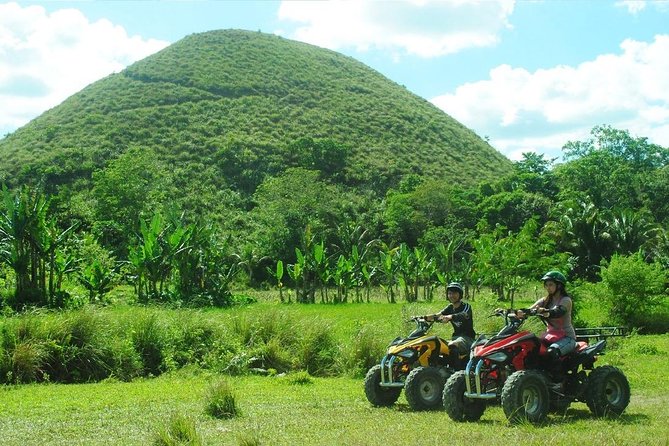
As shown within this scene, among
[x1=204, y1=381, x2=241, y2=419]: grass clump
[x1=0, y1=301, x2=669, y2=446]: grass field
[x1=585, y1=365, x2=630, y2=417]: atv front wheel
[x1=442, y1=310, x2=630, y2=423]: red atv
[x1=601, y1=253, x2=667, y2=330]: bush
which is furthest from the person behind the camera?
[x1=601, y1=253, x2=667, y2=330]: bush

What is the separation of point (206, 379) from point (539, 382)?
→ 24.8 ft

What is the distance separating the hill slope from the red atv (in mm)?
50590

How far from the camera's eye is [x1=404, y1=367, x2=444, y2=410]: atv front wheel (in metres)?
9.70

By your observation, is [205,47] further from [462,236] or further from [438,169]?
[462,236]

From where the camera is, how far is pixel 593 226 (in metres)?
43.1

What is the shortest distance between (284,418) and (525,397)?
316 centimetres

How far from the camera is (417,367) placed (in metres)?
10.1

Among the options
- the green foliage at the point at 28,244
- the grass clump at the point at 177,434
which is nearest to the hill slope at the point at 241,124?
the green foliage at the point at 28,244

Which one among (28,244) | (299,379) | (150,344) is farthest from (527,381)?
(28,244)

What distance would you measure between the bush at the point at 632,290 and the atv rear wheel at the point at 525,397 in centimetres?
1627

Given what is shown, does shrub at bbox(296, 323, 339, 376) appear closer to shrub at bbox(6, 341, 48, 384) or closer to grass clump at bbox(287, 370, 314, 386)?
grass clump at bbox(287, 370, 314, 386)

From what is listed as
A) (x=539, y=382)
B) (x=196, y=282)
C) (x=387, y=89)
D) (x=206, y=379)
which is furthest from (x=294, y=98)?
(x=539, y=382)

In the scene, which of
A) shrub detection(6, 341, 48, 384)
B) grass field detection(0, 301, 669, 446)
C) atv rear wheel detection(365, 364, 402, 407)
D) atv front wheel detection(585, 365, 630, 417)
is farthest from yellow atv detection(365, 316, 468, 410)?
shrub detection(6, 341, 48, 384)

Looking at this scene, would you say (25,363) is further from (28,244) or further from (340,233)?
(340,233)
